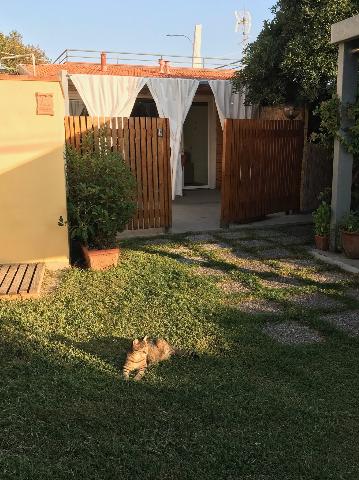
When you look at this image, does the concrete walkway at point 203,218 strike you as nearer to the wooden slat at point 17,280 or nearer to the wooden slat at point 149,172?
the wooden slat at point 149,172

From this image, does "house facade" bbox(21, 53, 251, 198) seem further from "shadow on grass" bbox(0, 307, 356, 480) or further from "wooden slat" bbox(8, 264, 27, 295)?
"shadow on grass" bbox(0, 307, 356, 480)

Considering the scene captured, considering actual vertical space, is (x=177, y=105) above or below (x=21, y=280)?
above

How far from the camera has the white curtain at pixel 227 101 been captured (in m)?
Result: 11.9

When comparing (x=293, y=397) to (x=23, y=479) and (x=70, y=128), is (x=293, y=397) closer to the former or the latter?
(x=23, y=479)

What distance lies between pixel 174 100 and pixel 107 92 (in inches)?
66.2

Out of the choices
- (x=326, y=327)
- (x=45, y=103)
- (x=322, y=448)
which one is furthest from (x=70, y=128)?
(x=322, y=448)

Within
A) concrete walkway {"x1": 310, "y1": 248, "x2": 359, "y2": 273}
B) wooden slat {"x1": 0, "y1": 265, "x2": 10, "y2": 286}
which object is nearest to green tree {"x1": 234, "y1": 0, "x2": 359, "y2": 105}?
concrete walkway {"x1": 310, "y1": 248, "x2": 359, "y2": 273}

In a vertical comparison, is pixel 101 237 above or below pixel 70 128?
below

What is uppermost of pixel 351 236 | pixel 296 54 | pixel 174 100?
pixel 296 54

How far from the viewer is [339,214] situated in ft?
21.0

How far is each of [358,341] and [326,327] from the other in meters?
0.33

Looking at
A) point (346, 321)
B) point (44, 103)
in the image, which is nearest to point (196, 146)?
point (44, 103)

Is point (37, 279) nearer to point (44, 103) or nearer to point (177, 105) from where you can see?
point (44, 103)

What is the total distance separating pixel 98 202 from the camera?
18.7 feet
